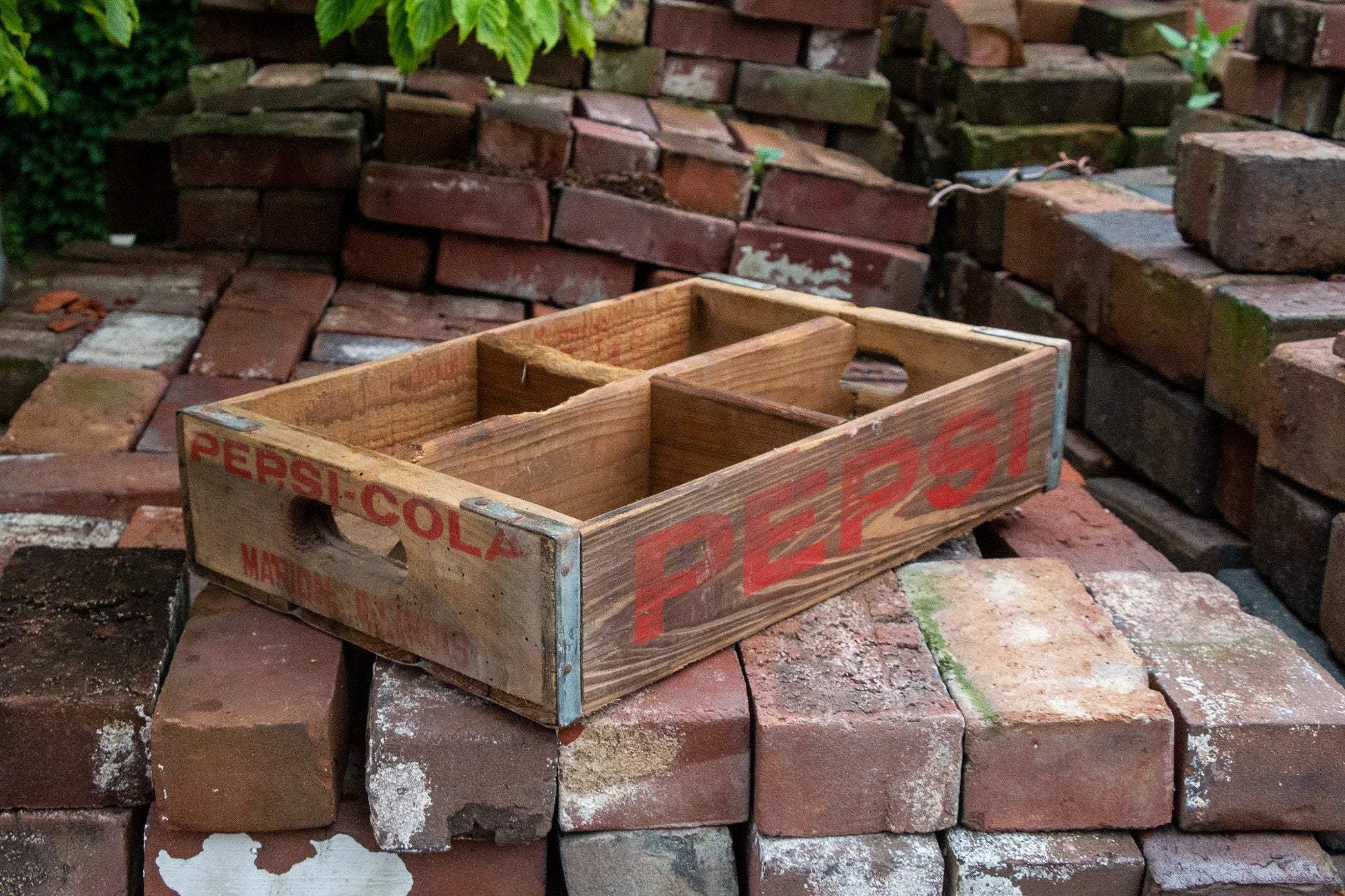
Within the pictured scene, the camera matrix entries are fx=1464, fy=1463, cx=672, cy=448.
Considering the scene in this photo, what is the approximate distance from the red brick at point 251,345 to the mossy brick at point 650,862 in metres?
2.47

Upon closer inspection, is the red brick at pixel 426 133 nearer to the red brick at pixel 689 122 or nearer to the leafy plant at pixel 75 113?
the red brick at pixel 689 122

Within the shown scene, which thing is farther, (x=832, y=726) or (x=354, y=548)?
(x=354, y=548)

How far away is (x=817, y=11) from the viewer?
6.56 metres

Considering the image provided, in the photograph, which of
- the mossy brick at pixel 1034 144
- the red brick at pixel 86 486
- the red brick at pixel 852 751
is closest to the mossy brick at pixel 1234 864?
the red brick at pixel 852 751

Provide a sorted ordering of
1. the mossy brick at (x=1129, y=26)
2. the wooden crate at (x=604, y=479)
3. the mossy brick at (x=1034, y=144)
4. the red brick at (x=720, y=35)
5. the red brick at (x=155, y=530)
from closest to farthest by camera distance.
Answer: the wooden crate at (x=604, y=479) → the red brick at (x=155, y=530) → the red brick at (x=720, y=35) → the mossy brick at (x=1034, y=144) → the mossy brick at (x=1129, y=26)

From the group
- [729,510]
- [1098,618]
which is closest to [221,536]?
[729,510]

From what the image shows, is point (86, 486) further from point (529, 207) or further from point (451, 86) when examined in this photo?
point (451, 86)

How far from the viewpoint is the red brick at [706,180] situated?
549cm

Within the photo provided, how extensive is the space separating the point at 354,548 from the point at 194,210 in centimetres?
347

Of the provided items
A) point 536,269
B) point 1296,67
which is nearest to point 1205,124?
point 1296,67

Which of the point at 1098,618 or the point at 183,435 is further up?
the point at 183,435

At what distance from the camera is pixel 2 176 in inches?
357

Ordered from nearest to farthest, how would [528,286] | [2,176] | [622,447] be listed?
[622,447] < [528,286] < [2,176]

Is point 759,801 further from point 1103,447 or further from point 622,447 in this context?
point 1103,447
